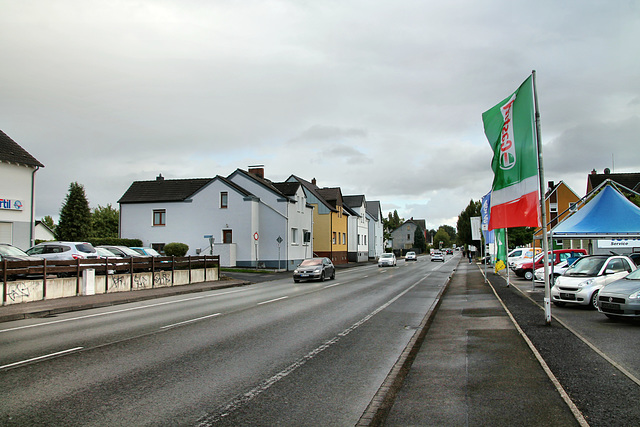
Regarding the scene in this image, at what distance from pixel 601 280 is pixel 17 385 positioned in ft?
50.0

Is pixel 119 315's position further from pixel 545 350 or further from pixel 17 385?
pixel 545 350

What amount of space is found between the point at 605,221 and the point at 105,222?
269 feet

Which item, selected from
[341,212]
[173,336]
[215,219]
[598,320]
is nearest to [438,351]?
[173,336]

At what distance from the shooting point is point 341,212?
65.6 m

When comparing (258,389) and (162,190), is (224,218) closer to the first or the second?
(162,190)

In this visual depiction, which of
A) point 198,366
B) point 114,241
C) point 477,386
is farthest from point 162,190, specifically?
point 477,386

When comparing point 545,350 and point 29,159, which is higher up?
point 29,159

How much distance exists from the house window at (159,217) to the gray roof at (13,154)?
577 inches

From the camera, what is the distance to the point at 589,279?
1527cm

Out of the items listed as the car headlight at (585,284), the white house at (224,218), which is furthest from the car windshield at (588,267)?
the white house at (224,218)

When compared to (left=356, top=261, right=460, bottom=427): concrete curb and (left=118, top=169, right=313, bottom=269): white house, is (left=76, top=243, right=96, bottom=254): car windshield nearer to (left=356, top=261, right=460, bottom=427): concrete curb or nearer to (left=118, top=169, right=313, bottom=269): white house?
(left=118, top=169, right=313, bottom=269): white house

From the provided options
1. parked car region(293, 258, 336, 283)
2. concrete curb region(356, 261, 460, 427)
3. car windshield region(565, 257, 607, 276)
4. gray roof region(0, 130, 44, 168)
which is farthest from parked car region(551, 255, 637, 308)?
gray roof region(0, 130, 44, 168)

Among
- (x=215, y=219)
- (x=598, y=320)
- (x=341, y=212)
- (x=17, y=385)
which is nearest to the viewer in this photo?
(x=17, y=385)

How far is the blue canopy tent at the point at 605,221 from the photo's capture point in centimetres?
1616
